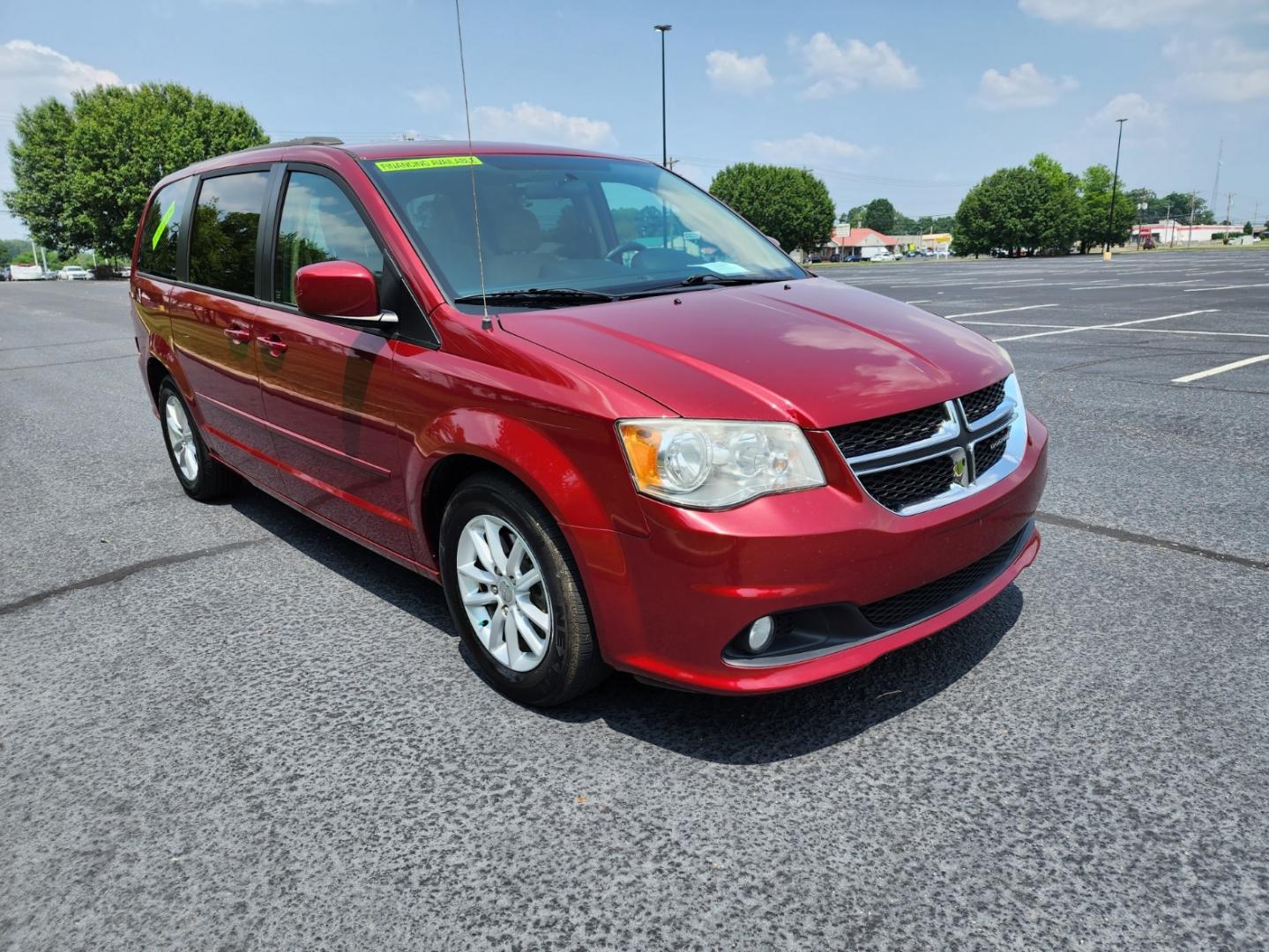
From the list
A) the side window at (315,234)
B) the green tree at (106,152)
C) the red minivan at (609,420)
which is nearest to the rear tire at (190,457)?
the red minivan at (609,420)

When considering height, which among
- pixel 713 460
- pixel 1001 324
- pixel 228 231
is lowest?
pixel 1001 324

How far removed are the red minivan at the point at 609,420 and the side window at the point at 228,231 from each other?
0.03 metres

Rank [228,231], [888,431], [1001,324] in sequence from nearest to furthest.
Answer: [888,431]
[228,231]
[1001,324]

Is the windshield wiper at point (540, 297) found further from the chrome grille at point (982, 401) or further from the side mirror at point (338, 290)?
the chrome grille at point (982, 401)

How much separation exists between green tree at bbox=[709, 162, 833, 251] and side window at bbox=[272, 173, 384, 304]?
8934 cm

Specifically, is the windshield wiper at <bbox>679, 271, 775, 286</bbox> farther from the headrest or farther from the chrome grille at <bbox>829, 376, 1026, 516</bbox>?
the chrome grille at <bbox>829, 376, 1026, 516</bbox>

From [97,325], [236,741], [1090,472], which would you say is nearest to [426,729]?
[236,741]

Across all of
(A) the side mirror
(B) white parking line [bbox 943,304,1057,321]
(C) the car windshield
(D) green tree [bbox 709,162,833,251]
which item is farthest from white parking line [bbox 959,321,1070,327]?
(D) green tree [bbox 709,162,833,251]

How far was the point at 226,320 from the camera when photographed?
4230 mm

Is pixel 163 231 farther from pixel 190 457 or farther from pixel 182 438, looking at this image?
pixel 190 457

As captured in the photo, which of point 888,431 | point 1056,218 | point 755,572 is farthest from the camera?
point 1056,218

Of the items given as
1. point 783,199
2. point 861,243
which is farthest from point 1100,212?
point 861,243

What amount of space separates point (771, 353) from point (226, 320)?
9.11 ft

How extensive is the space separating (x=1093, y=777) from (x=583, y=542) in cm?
147
